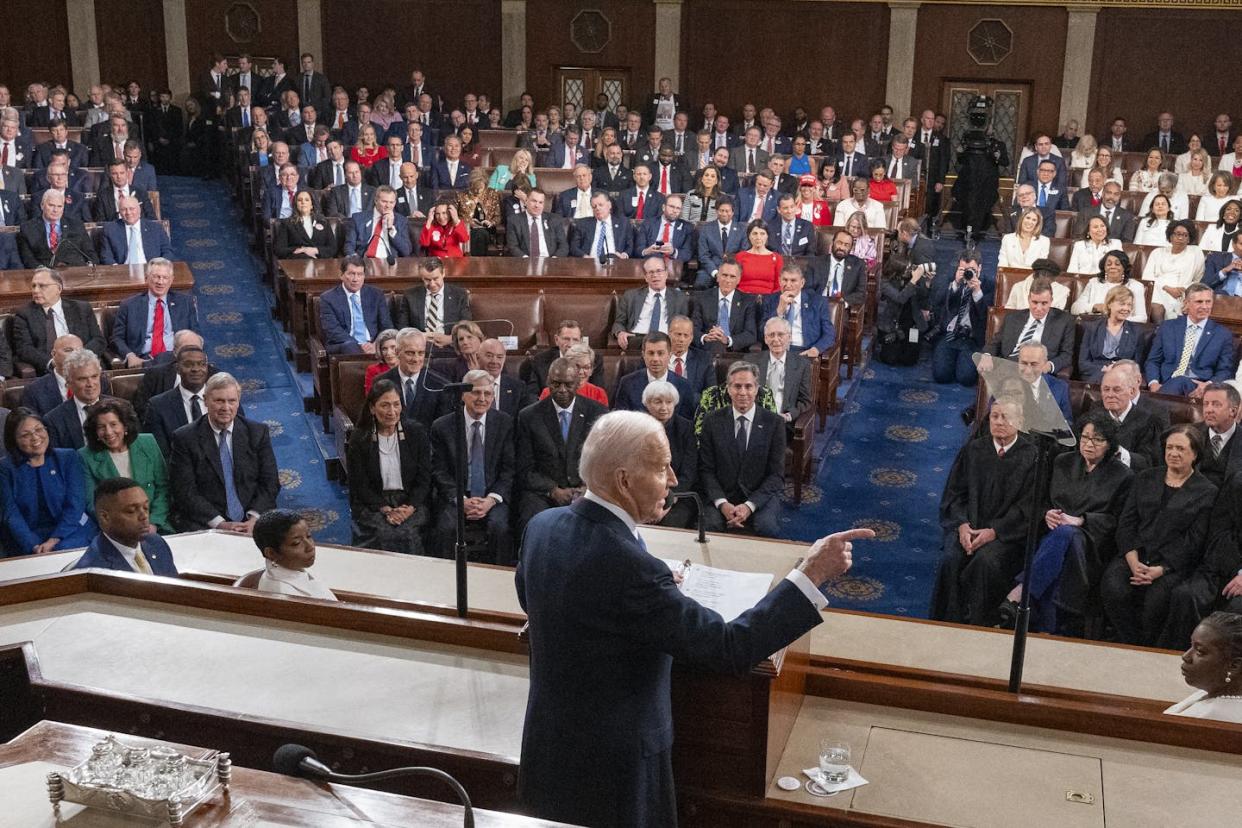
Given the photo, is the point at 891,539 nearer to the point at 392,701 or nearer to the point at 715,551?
the point at 715,551

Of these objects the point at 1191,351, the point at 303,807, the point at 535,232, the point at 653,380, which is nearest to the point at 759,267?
the point at 535,232

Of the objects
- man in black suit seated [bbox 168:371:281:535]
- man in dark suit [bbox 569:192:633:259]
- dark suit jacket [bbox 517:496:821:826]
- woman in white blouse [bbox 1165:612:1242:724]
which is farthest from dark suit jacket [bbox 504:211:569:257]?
dark suit jacket [bbox 517:496:821:826]

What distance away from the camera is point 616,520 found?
2404mm

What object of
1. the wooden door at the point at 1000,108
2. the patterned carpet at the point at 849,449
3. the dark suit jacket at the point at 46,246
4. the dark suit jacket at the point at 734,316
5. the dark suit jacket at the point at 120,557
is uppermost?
the wooden door at the point at 1000,108

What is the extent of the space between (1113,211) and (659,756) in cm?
908

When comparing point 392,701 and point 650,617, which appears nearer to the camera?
point 650,617

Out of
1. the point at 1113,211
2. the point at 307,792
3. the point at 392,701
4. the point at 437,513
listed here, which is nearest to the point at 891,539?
the point at 437,513

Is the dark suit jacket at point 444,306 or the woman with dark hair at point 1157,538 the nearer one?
the woman with dark hair at point 1157,538

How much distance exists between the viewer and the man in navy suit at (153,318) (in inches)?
283

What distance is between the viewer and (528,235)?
943 cm

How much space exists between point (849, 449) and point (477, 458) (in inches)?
103

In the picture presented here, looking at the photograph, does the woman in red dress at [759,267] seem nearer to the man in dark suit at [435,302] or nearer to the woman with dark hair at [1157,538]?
the man in dark suit at [435,302]

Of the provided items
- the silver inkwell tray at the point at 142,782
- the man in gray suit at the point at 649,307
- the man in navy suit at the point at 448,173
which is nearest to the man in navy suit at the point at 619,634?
the silver inkwell tray at the point at 142,782

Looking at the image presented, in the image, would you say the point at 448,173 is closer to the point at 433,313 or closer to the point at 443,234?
the point at 443,234
